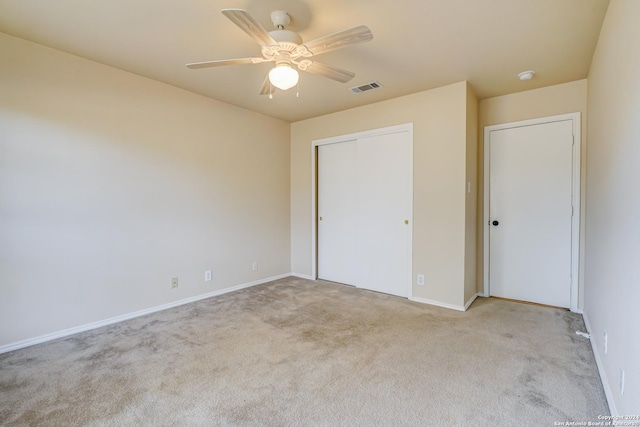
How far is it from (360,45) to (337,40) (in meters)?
0.73

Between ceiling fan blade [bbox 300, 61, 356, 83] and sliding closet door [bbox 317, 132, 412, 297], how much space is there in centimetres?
161

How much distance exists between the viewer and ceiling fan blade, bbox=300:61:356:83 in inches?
86.3

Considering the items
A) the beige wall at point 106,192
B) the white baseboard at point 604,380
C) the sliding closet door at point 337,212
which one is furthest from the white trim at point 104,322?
the white baseboard at point 604,380

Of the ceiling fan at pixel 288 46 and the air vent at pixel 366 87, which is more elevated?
the air vent at pixel 366 87

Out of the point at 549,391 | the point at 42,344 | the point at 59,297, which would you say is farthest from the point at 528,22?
the point at 42,344

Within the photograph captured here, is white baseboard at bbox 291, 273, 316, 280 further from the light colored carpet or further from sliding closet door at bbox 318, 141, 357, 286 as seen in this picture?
the light colored carpet

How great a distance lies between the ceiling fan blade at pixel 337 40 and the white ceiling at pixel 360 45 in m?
0.28

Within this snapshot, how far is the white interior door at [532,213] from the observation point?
3285mm

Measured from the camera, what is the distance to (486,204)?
12.2ft

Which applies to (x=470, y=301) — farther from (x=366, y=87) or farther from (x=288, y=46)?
(x=288, y=46)

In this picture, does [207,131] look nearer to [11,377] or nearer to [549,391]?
[11,377]

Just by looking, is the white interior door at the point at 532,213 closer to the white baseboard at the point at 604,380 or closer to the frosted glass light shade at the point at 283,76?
the white baseboard at the point at 604,380

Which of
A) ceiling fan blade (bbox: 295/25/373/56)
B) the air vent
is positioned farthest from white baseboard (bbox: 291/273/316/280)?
ceiling fan blade (bbox: 295/25/373/56)

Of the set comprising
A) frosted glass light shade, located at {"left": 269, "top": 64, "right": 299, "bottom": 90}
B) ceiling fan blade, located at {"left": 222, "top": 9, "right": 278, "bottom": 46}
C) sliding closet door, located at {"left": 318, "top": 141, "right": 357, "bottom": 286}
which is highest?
ceiling fan blade, located at {"left": 222, "top": 9, "right": 278, "bottom": 46}
